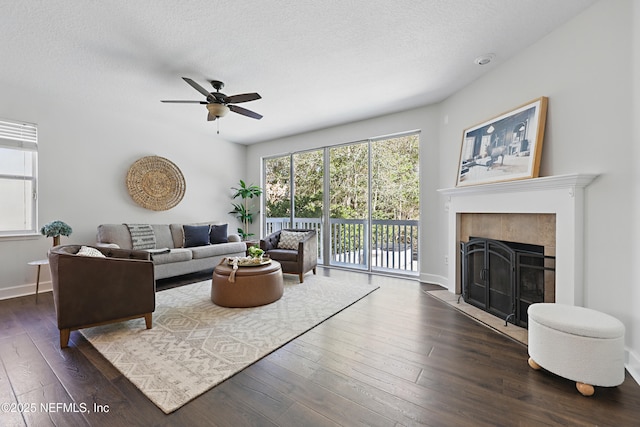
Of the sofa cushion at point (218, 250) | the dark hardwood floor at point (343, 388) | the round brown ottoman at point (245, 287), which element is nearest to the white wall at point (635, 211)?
the dark hardwood floor at point (343, 388)

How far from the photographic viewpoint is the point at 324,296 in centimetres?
340

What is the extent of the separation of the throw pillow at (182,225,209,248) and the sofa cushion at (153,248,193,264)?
1.57ft

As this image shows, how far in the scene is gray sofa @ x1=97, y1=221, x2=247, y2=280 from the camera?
3.86 meters

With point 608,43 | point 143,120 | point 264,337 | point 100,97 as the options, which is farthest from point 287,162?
point 608,43

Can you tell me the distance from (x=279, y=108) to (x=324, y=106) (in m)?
0.69

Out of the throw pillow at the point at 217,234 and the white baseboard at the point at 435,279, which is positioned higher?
the throw pillow at the point at 217,234

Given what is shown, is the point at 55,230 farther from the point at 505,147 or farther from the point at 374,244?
the point at 505,147

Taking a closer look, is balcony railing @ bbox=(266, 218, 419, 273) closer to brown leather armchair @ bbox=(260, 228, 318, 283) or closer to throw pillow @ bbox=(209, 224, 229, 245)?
brown leather armchair @ bbox=(260, 228, 318, 283)

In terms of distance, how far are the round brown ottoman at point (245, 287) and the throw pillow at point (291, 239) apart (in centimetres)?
125

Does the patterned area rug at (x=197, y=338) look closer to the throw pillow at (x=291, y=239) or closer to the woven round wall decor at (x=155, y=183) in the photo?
Result: the throw pillow at (x=291, y=239)

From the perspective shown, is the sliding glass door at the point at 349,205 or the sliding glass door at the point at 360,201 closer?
the sliding glass door at the point at 360,201

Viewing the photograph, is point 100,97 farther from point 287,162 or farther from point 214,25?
point 287,162

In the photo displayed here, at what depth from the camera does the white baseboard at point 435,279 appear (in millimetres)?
3936

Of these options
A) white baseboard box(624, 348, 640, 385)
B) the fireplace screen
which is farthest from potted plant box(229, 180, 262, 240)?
white baseboard box(624, 348, 640, 385)
